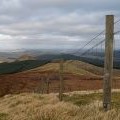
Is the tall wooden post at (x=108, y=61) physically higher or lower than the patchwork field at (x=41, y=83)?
higher

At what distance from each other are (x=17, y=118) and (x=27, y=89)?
21334mm

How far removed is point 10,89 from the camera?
3089 cm

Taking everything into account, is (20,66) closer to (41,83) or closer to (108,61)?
(41,83)

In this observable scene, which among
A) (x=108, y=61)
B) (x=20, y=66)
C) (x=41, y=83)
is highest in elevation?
(x=108, y=61)

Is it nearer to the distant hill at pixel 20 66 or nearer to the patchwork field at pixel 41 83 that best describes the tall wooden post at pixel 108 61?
the patchwork field at pixel 41 83

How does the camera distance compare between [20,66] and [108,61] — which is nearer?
[108,61]

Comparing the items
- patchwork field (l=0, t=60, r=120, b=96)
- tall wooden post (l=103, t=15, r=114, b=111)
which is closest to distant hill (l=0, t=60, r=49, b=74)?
patchwork field (l=0, t=60, r=120, b=96)

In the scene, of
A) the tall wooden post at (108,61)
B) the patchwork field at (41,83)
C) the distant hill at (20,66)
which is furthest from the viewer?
the distant hill at (20,66)

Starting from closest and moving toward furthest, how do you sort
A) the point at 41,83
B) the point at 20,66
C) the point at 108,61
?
the point at 108,61, the point at 41,83, the point at 20,66

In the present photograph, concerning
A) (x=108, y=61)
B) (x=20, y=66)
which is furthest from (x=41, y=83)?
(x=108, y=61)

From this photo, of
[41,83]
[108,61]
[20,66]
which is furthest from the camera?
[20,66]

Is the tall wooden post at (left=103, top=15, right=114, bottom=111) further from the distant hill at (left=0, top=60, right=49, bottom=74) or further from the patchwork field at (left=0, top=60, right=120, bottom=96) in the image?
the distant hill at (left=0, top=60, right=49, bottom=74)

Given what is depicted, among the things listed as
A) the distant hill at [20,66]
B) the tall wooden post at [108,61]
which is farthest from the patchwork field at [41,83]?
the tall wooden post at [108,61]

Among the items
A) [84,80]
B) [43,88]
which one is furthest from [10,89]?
[84,80]
